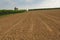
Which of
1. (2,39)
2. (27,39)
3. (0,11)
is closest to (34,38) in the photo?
(27,39)

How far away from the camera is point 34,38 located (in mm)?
8523

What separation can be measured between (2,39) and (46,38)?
230 cm

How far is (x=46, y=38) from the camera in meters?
8.42

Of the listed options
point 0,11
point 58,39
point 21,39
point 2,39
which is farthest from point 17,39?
point 0,11

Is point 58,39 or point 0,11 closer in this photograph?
point 58,39

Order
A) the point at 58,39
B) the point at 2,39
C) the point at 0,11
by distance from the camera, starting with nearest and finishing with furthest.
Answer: the point at 58,39 → the point at 2,39 → the point at 0,11

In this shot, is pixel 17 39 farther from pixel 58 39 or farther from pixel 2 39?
pixel 58 39

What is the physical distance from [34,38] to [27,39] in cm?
38

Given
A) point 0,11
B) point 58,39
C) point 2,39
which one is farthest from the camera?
point 0,11

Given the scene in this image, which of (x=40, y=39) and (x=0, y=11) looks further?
(x=0, y=11)

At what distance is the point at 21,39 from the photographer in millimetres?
8508

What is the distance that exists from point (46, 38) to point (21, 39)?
128 cm

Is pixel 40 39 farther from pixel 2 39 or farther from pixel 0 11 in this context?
pixel 0 11

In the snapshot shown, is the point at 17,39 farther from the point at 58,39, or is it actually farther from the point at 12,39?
the point at 58,39
